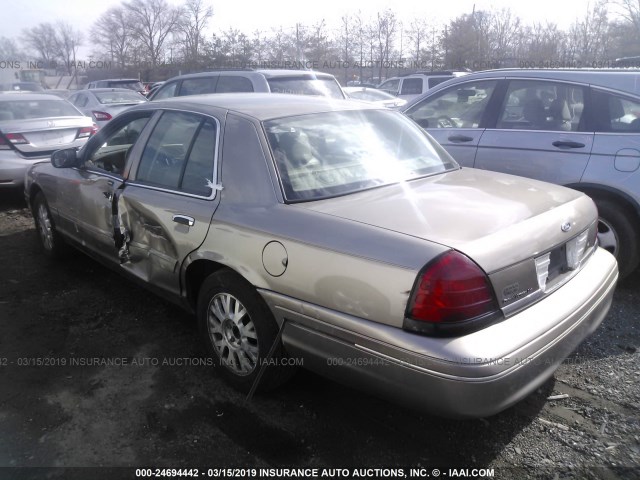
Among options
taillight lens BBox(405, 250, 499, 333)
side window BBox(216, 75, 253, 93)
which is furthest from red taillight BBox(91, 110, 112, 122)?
taillight lens BBox(405, 250, 499, 333)

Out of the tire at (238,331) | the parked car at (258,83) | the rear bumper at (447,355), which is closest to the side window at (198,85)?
the parked car at (258,83)

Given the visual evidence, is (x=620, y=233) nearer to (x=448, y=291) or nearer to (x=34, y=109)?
(x=448, y=291)

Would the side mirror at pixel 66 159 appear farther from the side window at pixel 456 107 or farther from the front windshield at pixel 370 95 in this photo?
the front windshield at pixel 370 95

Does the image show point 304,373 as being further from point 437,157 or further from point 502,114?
point 502,114

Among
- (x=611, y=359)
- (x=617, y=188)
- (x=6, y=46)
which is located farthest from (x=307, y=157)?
(x=6, y=46)

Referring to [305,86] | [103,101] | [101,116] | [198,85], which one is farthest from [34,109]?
[103,101]

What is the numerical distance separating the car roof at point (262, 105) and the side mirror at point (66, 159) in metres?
0.94

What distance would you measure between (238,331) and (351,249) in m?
0.98

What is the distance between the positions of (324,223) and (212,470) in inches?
49.5

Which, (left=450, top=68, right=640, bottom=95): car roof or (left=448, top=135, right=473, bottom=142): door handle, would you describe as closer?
(left=450, top=68, right=640, bottom=95): car roof

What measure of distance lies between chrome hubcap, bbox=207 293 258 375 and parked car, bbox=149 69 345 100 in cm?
522

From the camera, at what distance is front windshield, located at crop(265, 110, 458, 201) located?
2.80 meters

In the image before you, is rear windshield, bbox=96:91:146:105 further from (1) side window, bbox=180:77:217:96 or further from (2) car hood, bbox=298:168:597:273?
(2) car hood, bbox=298:168:597:273

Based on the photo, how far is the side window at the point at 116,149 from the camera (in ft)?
12.8
